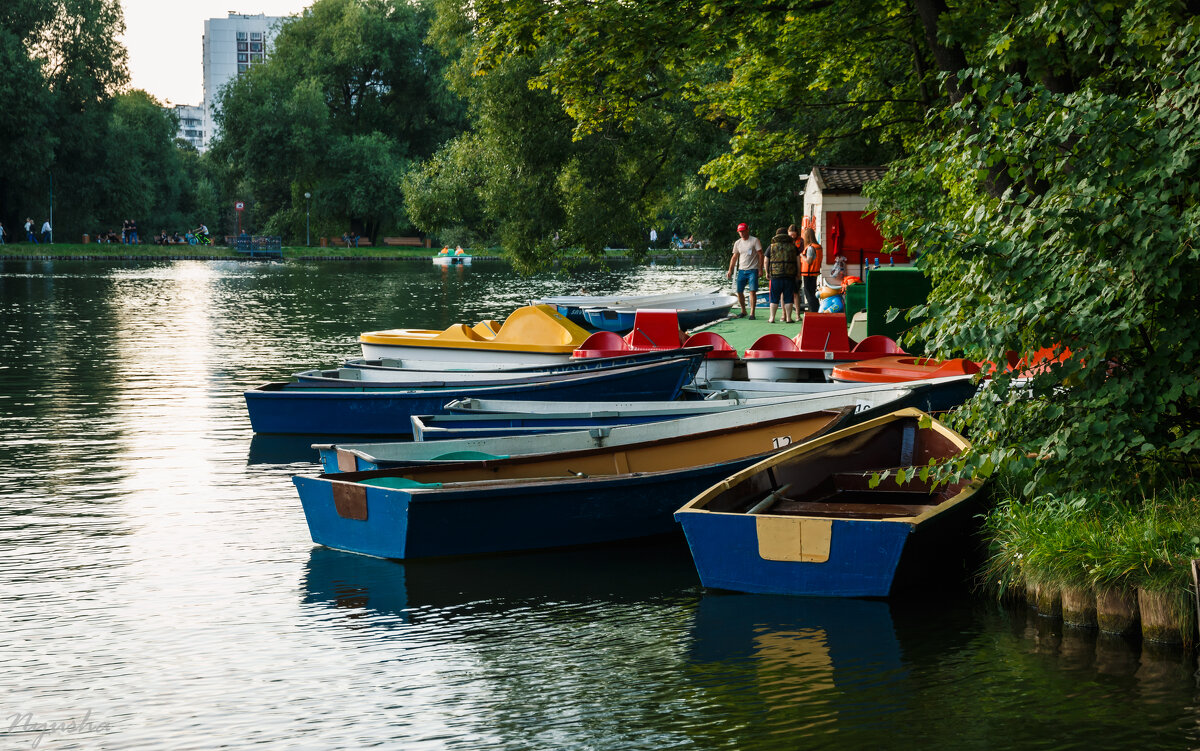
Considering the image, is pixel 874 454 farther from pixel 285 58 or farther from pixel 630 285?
pixel 285 58

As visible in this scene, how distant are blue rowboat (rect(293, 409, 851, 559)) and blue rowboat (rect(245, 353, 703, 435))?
5244 mm

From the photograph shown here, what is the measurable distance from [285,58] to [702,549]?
7360 cm

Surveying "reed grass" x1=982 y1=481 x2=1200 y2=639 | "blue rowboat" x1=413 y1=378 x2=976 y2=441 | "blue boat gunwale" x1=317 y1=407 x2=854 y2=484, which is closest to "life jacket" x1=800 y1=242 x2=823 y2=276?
"blue rowboat" x1=413 y1=378 x2=976 y2=441

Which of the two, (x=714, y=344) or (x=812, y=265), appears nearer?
(x=714, y=344)

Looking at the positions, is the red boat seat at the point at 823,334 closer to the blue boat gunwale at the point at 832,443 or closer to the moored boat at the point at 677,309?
the blue boat gunwale at the point at 832,443

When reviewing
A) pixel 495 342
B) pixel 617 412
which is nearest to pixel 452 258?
pixel 495 342

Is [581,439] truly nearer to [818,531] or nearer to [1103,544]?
[818,531]

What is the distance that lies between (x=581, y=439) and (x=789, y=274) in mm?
11687

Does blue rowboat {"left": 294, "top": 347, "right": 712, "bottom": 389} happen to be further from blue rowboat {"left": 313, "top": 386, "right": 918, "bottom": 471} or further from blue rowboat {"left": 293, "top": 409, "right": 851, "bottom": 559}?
blue rowboat {"left": 293, "top": 409, "right": 851, "bottom": 559}

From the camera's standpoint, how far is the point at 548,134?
33.6 meters

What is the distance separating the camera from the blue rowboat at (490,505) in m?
9.09

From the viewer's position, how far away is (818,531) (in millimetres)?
7770

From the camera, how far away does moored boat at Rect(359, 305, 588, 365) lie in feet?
59.8

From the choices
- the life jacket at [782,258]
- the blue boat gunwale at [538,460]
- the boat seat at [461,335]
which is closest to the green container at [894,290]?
the life jacket at [782,258]
